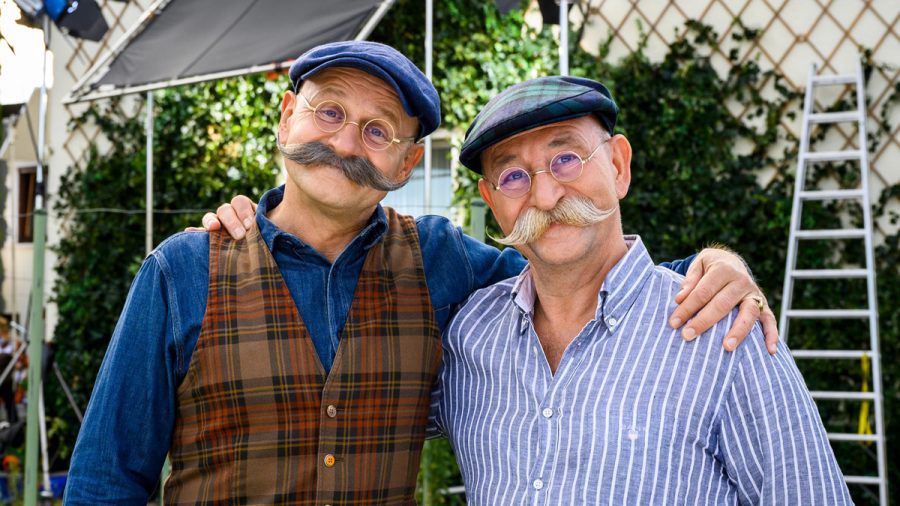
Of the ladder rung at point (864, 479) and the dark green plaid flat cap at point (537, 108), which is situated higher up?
the dark green plaid flat cap at point (537, 108)

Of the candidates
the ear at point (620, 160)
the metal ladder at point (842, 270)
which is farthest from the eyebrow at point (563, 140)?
the metal ladder at point (842, 270)

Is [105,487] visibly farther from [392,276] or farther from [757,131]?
[757,131]

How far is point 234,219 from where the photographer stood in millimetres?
1607

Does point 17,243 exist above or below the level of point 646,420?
above

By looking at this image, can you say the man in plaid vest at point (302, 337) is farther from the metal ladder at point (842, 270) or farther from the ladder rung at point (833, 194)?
the ladder rung at point (833, 194)

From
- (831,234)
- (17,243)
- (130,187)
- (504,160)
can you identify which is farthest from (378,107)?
(17,243)

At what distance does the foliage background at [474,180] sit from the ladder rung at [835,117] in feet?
0.59

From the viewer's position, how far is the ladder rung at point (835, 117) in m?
4.54

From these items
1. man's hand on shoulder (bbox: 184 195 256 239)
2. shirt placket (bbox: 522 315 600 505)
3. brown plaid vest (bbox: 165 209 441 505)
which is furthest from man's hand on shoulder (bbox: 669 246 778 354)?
man's hand on shoulder (bbox: 184 195 256 239)

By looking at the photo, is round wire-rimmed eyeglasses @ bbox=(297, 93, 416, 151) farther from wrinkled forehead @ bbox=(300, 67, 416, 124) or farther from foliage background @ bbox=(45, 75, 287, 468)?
foliage background @ bbox=(45, 75, 287, 468)

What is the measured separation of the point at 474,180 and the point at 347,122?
141 inches

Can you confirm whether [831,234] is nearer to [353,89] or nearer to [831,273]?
[831,273]

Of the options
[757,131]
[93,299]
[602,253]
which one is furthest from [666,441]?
[93,299]

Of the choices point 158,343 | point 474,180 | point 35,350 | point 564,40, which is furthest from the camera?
point 474,180
